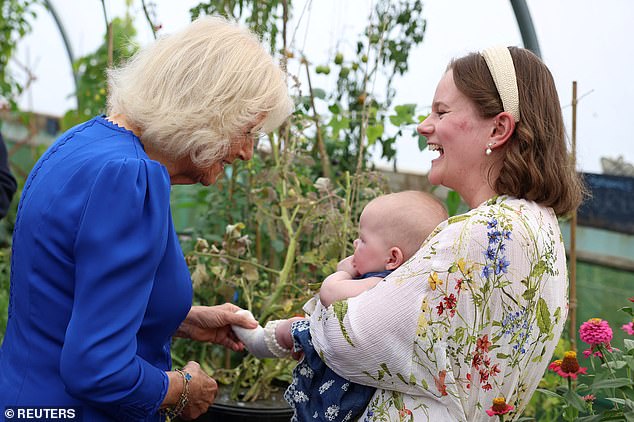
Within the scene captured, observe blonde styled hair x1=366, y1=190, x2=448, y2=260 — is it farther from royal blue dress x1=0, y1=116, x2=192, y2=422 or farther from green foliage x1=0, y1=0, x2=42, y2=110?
green foliage x1=0, y1=0, x2=42, y2=110

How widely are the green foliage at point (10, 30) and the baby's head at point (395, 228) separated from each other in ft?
17.2

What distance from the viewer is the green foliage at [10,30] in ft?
20.9

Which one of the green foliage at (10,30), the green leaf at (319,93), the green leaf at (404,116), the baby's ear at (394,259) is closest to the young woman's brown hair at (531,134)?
the baby's ear at (394,259)

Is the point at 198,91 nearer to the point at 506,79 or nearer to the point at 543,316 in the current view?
the point at 506,79

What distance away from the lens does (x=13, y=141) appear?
7.98 metres

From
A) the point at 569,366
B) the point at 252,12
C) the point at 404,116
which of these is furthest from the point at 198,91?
the point at 252,12

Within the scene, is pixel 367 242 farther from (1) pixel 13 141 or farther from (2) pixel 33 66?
(1) pixel 13 141

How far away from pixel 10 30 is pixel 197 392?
5.45 meters

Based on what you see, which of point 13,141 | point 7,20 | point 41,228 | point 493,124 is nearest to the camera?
point 41,228

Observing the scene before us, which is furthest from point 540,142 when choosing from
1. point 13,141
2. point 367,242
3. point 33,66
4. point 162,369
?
point 13,141

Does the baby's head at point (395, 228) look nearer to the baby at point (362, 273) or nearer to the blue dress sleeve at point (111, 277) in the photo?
the baby at point (362, 273)

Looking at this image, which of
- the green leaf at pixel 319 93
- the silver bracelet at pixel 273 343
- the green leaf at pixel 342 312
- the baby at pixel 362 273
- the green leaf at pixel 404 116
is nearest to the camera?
the green leaf at pixel 342 312

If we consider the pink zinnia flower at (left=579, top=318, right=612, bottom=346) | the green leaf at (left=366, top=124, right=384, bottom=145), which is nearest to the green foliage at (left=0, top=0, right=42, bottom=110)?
the green leaf at (left=366, top=124, right=384, bottom=145)

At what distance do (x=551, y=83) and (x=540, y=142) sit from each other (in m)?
0.14
